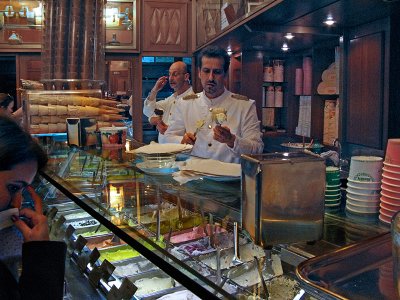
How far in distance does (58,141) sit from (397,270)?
2666 millimetres

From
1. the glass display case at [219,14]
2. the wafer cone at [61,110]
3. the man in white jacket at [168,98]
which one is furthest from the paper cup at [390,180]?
the man in white jacket at [168,98]

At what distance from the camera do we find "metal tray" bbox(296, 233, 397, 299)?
682mm

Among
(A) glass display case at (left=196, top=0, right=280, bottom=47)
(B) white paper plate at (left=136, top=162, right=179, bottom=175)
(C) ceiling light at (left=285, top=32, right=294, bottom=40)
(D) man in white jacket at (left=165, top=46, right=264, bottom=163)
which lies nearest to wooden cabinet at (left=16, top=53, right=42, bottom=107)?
(A) glass display case at (left=196, top=0, right=280, bottom=47)

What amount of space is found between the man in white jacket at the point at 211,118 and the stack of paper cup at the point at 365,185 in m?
1.92

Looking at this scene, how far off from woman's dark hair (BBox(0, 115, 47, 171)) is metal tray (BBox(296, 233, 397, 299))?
746 millimetres

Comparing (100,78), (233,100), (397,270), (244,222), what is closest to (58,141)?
(100,78)

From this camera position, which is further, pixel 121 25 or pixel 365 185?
pixel 121 25

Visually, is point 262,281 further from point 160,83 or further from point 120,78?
point 120,78

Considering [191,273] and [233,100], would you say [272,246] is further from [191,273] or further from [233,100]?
[233,100]

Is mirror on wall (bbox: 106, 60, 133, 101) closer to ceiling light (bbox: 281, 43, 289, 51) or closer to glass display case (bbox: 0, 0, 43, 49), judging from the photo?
glass display case (bbox: 0, 0, 43, 49)

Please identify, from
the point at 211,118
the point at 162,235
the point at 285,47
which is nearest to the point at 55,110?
the point at 211,118

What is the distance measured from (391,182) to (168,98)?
394 centimetres

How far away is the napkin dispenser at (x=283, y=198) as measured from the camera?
36.2 inches

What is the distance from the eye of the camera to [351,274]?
746 mm
